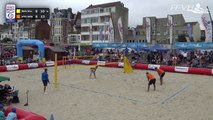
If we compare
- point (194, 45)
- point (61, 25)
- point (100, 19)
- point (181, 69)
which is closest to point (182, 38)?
point (100, 19)

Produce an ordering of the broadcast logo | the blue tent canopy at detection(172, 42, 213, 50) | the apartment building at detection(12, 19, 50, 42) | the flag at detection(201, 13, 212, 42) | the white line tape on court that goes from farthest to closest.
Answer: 1. the apartment building at detection(12, 19, 50, 42)
2. the flag at detection(201, 13, 212, 42)
3. the blue tent canopy at detection(172, 42, 213, 50)
4. the broadcast logo
5. the white line tape on court

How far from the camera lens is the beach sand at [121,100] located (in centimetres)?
1146

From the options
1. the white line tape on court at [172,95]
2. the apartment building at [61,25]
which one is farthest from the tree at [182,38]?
the white line tape on court at [172,95]

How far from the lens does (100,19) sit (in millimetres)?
72938

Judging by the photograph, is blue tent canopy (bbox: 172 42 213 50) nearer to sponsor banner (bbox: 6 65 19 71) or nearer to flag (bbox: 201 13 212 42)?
flag (bbox: 201 13 212 42)

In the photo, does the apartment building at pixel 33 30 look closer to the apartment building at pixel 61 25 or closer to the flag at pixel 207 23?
the apartment building at pixel 61 25

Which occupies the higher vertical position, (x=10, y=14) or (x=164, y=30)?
(x=164, y=30)

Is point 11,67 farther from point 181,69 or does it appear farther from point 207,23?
point 207,23

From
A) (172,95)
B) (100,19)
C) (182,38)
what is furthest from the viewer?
(100,19)

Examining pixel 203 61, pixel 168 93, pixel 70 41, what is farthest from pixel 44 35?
pixel 168 93
